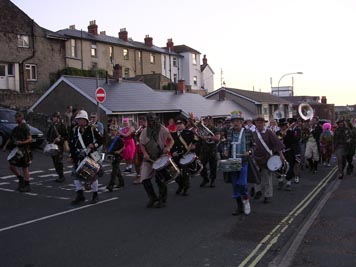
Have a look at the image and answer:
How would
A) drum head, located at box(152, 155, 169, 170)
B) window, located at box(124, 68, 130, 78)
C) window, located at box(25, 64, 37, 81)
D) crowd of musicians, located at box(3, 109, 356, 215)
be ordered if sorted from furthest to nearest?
window, located at box(124, 68, 130, 78) → window, located at box(25, 64, 37, 81) → drum head, located at box(152, 155, 169, 170) → crowd of musicians, located at box(3, 109, 356, 215)

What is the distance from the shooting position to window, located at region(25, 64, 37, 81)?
3994 centimetres

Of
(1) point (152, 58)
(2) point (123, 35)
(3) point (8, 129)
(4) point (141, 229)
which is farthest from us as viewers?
(1) point (152, 58)

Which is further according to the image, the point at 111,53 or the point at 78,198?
the point at 111,53

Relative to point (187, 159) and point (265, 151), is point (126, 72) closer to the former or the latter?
point (187, 159)

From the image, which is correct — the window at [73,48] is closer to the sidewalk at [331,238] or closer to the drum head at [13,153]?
the drum head at [13,153]

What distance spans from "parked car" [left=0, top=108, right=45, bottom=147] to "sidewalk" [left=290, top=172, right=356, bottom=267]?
46.0ft

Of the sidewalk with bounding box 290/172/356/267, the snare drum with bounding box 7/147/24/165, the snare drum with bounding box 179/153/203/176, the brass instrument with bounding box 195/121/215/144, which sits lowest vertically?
the sidewalk with bounding box 290/172/356/267

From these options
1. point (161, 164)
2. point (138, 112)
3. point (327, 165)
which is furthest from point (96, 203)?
point (138, 112)

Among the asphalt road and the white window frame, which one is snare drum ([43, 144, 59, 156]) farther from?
the white window frame

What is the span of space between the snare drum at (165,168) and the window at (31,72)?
33.7 m

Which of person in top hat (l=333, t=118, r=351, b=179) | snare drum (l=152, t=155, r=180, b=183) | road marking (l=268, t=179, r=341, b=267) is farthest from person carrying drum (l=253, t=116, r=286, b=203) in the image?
person in top hat (l=333, t=118, r=351, b=179)

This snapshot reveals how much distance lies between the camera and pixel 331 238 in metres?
6.89

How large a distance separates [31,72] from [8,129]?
22.0 metres

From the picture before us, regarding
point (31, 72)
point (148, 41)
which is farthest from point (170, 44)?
point (31, 72)
